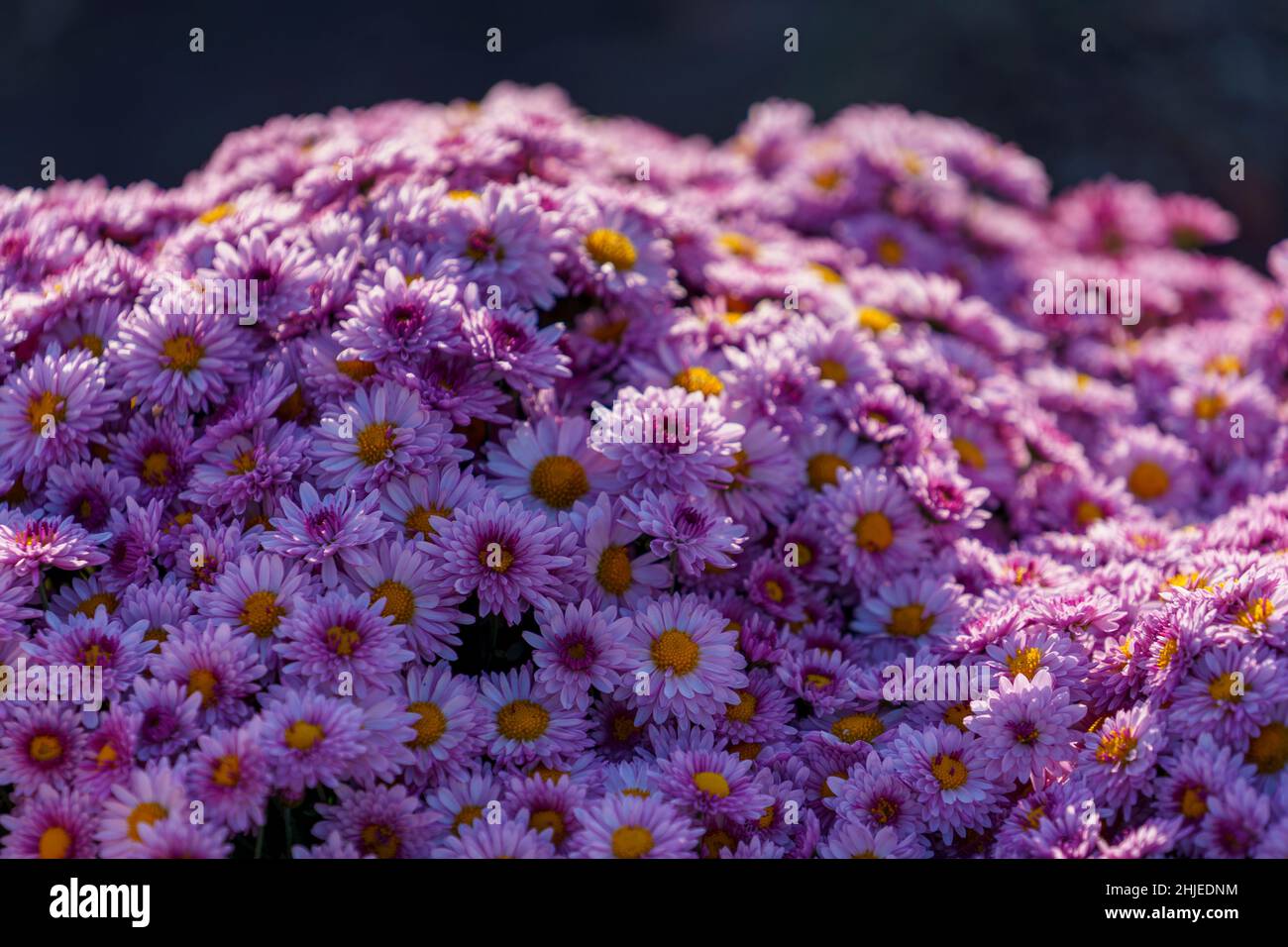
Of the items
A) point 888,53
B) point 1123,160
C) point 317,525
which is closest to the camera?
point 317,525

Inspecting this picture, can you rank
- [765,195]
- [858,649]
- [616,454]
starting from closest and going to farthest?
[616,454] < [858,649] < [765,195]

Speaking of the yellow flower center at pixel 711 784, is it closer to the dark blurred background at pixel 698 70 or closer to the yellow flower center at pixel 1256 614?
the yellow flower center at pixel 1256 614

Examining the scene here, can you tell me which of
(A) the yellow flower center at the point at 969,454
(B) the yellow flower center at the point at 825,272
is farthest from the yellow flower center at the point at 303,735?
(B) the yellow flower center at the point at 825,272

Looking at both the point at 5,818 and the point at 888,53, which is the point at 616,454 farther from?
the point at 888,53

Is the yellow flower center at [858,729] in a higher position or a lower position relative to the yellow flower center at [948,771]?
higher

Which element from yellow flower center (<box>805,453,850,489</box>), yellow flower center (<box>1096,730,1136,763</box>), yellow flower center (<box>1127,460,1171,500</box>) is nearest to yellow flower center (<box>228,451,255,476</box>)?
yellow flower center (<box>805,453,850,489</box>)

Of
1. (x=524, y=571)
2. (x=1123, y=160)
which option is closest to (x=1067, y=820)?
(x=524, y=571)

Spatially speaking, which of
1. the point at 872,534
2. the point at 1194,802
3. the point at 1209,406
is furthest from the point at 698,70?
the point at 1194,802
